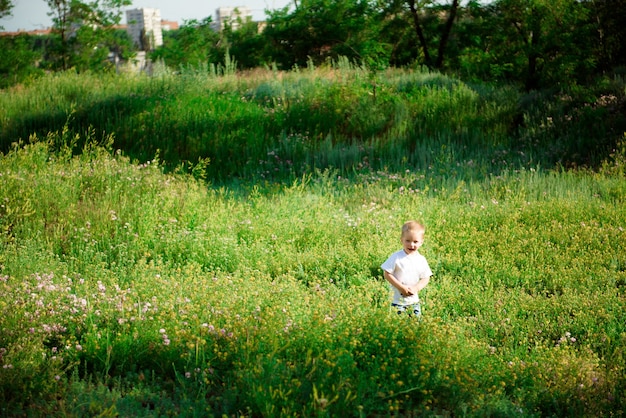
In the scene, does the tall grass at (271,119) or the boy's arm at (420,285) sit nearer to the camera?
the boy's arm at (420,285)

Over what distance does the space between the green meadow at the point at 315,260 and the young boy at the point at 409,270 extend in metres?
0.15

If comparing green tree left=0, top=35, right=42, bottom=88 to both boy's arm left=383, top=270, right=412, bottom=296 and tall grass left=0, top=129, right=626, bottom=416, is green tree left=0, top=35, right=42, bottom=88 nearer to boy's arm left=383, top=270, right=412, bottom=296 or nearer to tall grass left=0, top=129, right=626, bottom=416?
tall grass left=0, top=129, right=626, bottom=416

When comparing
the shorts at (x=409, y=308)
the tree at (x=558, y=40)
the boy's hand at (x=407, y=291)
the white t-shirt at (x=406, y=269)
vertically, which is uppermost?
the tree at (x=558, y=40)

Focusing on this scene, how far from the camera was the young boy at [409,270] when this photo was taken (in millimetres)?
4340

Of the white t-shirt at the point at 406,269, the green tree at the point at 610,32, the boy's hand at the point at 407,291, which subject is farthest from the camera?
the green tree at the point at 610,32

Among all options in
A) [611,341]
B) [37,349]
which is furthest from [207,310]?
[611,341]

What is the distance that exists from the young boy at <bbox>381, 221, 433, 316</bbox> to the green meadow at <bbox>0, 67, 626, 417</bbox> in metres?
0.15

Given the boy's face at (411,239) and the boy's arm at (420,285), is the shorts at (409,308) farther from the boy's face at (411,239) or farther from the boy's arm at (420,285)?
the boy's face at (411,239)

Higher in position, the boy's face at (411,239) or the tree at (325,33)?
the tree at (325,33)

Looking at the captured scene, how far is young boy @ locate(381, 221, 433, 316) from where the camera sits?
14.2 ft

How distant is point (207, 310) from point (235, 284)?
664 millimetres

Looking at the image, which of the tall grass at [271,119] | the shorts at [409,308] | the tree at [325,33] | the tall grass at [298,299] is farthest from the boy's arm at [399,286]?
the tree at [325,33]

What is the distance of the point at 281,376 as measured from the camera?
10.7 feet

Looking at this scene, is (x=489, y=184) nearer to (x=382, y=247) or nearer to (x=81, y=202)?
(x=382, y=247)
